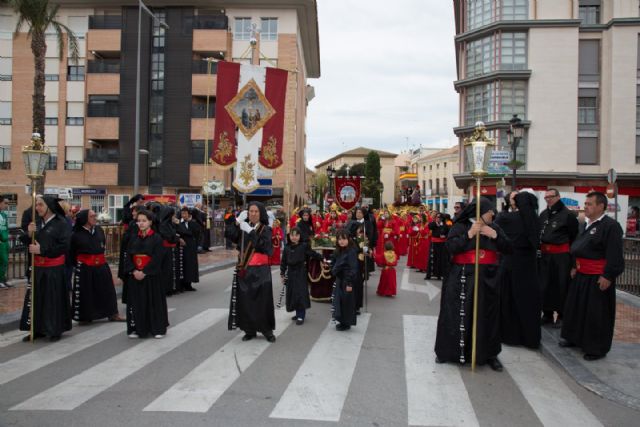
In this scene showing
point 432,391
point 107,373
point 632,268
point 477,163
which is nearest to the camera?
point 432,391

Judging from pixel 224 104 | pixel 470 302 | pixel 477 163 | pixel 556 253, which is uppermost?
pixel 224 104

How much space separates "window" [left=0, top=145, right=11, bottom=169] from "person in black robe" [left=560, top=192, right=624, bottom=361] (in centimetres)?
4283

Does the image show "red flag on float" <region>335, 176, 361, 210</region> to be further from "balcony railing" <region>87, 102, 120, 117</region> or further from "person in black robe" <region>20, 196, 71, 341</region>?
"balcony railing" <region>87, 102, 120, 117</region>

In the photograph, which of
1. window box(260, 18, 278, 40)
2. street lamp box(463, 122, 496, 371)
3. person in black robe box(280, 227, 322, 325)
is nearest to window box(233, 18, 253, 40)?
window box(260, 18, 278, 40)

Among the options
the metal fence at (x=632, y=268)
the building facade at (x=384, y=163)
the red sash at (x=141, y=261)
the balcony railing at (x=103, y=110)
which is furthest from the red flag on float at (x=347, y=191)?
the building facade at (x=384, y=163)

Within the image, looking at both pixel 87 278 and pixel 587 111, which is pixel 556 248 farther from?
pixel 587 111

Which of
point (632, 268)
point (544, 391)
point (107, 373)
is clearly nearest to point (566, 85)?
point (632, 268)

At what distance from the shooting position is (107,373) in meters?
5.91

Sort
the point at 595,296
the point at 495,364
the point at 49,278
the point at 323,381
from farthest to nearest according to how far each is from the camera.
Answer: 1. the point at 49,278
2. the point at 595,296
3. the point at 495,364
4. the point at 323,381

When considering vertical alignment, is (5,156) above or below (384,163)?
below

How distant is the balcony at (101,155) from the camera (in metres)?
40.5

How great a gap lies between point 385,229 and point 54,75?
33.5 meters

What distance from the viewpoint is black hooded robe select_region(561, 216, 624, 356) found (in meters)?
6.55

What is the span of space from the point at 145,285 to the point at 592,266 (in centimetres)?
602
